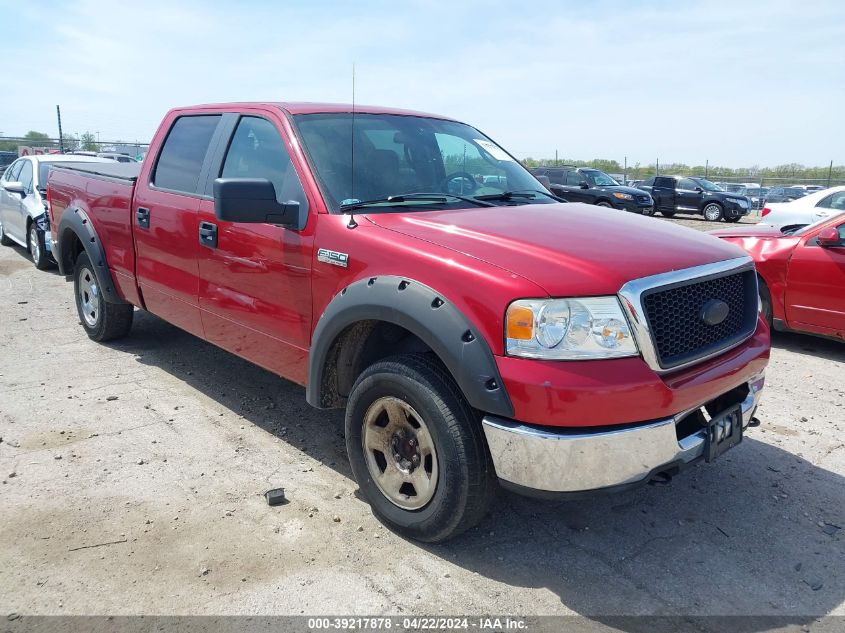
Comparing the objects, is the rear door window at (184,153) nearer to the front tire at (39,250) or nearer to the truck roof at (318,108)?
the truck roof at (318,108)

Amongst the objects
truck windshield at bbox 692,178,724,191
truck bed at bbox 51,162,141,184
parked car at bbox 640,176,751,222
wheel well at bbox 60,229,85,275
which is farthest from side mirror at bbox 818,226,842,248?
truck windshield at bbox 692,178,724,191

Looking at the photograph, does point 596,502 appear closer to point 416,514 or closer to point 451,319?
point 416,514

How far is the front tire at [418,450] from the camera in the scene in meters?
2.77

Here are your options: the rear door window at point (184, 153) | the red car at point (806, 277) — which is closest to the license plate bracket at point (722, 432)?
the rear door window at point (184, 153)

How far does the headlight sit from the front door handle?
2.18 m

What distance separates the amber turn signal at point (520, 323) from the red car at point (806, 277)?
4.66 meters

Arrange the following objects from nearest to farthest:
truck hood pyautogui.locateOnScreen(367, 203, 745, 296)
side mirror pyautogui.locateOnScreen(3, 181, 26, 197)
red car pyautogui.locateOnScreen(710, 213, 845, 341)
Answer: truck hood pyautogui.locateOnScreen(367, 203, 745, 296) → red car pyautogui.locateOnScreen(710, 213, 845, 341) → side mirror pyautogui.locateOnScreen(3, 181, 26, 197)

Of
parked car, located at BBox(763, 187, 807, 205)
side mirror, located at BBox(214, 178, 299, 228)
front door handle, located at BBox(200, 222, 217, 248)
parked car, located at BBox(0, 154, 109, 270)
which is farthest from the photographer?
parked car, located at BBox(763, 187, 807, 205)

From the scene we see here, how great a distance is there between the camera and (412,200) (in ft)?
11.7

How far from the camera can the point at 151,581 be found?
2.81 meters

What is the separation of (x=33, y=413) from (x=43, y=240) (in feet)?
20.4

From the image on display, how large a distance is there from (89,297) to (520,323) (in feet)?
16.0

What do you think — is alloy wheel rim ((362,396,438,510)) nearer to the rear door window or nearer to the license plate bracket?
the license plate bracket

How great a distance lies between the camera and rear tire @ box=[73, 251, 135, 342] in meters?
5.81
